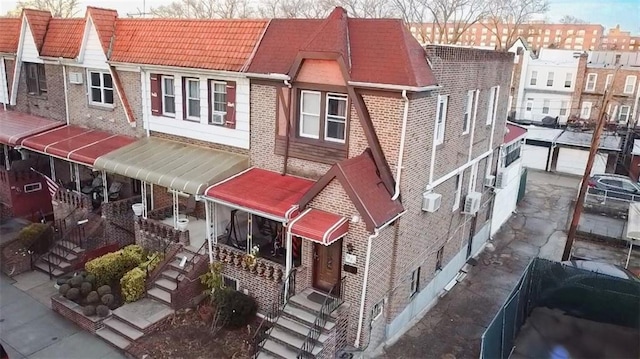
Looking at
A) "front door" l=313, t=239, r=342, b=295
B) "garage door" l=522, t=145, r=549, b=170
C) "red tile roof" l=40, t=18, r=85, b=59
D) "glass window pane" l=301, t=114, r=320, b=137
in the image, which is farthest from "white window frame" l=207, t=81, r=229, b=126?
"garage door" l=522, t=145, r=549, b=170

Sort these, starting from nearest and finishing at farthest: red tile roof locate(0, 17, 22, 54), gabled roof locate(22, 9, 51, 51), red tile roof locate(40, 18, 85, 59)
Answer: red tile roof locate(40, 18, 85, 59), gabled roof locate(22, 9, 51, 51), red tile roof locate(0, 17, 22, 54)

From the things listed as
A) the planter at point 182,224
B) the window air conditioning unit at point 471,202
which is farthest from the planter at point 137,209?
the window air conditioning unit at point 471,202

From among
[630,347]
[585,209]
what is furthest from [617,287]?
[585,209]

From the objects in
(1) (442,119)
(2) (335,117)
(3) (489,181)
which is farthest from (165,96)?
(3) (489,181)

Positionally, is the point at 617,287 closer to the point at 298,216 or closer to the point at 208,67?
the point at 298,216

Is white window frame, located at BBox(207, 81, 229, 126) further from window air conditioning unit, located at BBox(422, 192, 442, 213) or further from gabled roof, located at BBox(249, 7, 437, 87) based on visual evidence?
window air conditioning unit, located at BBox(422, 192, 442, 213)

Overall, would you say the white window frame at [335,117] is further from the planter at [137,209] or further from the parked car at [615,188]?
the parked car at [615,188]

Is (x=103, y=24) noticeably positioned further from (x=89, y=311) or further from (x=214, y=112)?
(x=89, y=311)
